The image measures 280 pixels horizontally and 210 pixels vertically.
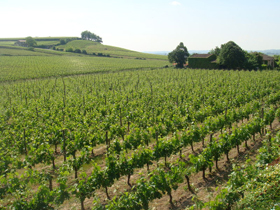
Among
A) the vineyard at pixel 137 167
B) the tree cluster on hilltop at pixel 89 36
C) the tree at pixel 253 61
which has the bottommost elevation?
the vineyard at pixel 137 167

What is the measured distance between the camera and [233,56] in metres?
42.6

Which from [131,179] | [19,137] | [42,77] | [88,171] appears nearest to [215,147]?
[131,179]

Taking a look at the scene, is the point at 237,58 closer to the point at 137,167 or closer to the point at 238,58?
the point at 238,58

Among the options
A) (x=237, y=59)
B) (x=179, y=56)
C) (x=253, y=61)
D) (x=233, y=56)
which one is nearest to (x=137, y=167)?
(x=233, y=56)

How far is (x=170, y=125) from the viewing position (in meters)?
12.0

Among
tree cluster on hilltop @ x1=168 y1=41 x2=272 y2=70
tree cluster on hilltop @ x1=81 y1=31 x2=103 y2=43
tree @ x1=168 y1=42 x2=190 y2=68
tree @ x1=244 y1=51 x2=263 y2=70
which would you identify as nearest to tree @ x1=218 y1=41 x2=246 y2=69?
tree cluster on hilltop @ x1=168 y1=41 x2=272 y2=70

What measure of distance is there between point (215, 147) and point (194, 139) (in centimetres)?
165

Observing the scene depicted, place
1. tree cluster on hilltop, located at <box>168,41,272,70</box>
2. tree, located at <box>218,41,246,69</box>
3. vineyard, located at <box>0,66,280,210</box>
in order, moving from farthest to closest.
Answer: tree cluster on hilltop, located at <box>168,41,272,70</box> → tree, located at <box>218,41,246,69</box> → vineyard, located at <box>0,66,280,210</box>

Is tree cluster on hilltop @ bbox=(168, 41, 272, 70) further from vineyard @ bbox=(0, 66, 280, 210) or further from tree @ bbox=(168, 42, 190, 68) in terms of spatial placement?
vineyard @ bbox=(0, 66, 280, 210)

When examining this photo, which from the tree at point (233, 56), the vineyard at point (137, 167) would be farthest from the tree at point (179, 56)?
the vineyard at point (137, 167)

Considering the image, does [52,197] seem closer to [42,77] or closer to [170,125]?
[170,125]

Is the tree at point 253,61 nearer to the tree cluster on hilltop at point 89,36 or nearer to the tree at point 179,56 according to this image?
the tree at point 179,56

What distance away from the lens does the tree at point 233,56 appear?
42562 mm

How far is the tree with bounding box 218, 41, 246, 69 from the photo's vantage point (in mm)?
42562
